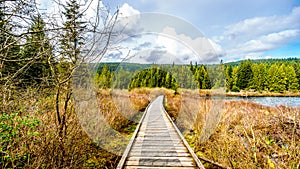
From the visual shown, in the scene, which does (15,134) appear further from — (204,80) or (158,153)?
(204,80)

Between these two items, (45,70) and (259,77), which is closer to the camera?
(45,70)

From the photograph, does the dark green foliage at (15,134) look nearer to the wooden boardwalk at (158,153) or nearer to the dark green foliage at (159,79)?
the wooden boardwalk at (158,153)

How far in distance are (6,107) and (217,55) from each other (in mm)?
9809

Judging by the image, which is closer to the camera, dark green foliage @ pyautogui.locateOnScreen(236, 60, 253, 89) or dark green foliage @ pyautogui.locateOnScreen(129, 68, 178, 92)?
dark green foliage @ pyautogui.locateOnScreen(129, 68, 178, 92)

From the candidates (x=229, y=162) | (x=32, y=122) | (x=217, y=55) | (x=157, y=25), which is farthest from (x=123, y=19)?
(x=217, y=55)

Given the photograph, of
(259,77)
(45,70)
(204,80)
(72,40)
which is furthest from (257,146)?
(259,77)

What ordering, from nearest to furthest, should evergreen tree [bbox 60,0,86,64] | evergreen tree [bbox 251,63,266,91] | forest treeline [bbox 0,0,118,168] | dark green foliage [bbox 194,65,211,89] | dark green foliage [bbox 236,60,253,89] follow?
forest treeline [bbox 0,0,118,168] < evergreen tree [bbox 60,0,86,64] < dark green foliage [bbox 194,65,211,89] < evergreen tree [bbox 251,63,266,91] < dark green foliage [bbox 236,60,253,89]

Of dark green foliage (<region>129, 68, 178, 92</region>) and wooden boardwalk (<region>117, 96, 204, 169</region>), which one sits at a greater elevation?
dark green foliage (<region>129, 68, 178, 92</region>)

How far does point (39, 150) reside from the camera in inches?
125

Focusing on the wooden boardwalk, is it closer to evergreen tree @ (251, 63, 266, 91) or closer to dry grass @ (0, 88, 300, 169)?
dry grass @ (0, 88, 300, 169)

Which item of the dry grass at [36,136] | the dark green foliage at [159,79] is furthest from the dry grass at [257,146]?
the dark green foliage at [159,79]

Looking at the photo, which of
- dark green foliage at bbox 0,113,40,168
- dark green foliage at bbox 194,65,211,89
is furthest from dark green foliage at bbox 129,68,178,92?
dark green foliage at bbox 0,113,40,168

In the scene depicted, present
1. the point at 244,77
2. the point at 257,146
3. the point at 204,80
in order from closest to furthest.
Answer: the point at 257,146
the point at 204,80
the point at 244,77

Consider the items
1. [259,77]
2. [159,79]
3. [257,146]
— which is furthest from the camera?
[259,77]
